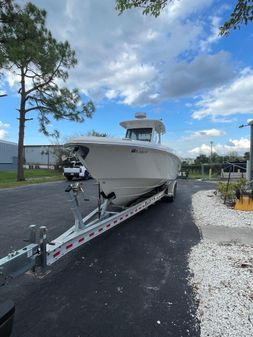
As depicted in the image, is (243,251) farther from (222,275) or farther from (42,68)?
(42,68)

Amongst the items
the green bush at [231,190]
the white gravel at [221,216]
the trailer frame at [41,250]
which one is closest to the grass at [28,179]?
the white gravel at [221,216]

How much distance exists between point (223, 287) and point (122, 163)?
289 cm

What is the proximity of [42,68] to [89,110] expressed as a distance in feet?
15.2

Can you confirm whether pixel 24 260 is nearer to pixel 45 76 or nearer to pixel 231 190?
pixel 231 190

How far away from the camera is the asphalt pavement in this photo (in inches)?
100

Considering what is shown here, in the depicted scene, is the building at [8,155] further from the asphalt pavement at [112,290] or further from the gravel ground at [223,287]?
the gravel ground at [223,287]

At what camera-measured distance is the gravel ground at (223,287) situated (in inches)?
100

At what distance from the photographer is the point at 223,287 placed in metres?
3.28

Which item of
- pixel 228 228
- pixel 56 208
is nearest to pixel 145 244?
pixel 228 228

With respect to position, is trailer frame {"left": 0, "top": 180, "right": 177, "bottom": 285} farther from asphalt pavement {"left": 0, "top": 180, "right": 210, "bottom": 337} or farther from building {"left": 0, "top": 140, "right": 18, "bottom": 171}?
building {"left": 0, "top": 140, "right": 18, "bottom": 171}

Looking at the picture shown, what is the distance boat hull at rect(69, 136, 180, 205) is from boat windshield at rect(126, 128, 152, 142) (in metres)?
1.39

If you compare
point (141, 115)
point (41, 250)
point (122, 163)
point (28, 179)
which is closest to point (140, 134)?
point (141, 115)

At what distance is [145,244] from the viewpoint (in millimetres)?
4953

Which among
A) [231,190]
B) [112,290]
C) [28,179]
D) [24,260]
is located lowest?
[112,290]
